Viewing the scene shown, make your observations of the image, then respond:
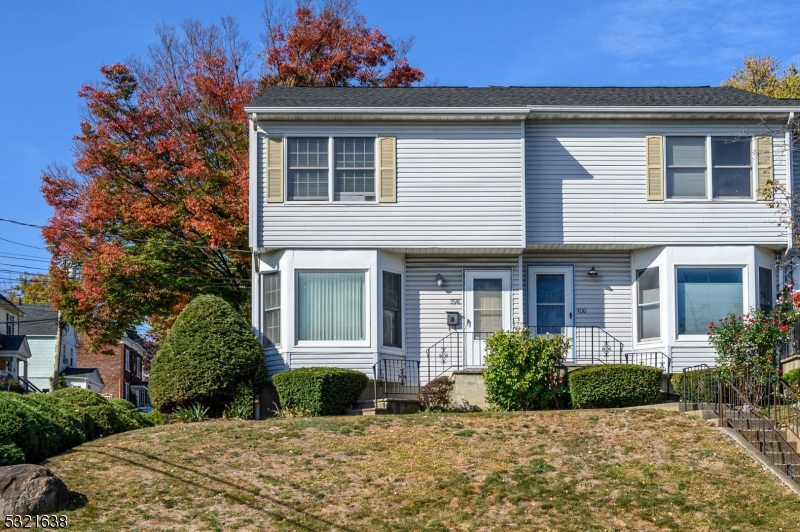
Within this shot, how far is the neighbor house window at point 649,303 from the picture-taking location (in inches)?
990

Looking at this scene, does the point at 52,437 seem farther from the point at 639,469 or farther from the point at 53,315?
the point at 53,315

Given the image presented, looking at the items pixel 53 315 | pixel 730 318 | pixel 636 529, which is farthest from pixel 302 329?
pixel 53 315

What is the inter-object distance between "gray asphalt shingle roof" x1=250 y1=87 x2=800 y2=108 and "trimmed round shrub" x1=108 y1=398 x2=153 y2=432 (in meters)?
6.77

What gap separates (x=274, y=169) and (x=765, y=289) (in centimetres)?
1059

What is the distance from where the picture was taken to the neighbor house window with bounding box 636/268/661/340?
82.5 feet

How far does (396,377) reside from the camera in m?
24.7

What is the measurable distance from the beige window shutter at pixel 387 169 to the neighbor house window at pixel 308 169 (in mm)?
1137

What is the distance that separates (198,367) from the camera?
23094 millimetres

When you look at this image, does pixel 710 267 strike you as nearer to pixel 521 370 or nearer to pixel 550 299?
pixel 550 299

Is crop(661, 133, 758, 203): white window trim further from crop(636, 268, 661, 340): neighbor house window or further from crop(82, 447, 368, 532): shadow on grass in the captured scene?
crop(82, 447, 368, 532): shadow on grass

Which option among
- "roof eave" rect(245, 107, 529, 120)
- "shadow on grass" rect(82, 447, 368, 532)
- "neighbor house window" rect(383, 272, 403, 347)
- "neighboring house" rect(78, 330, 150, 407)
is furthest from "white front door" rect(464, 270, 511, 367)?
"neighboring house" rect(78, 330, 150, 407)

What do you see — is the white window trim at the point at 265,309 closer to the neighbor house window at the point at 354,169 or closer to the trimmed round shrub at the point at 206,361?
the trimmed round shrub at the point at 206,361

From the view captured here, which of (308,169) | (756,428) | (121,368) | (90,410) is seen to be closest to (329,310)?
(308,169)

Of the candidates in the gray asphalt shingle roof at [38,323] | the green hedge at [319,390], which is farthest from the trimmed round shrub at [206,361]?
the gray asphalt shingle roof at [38,323]
